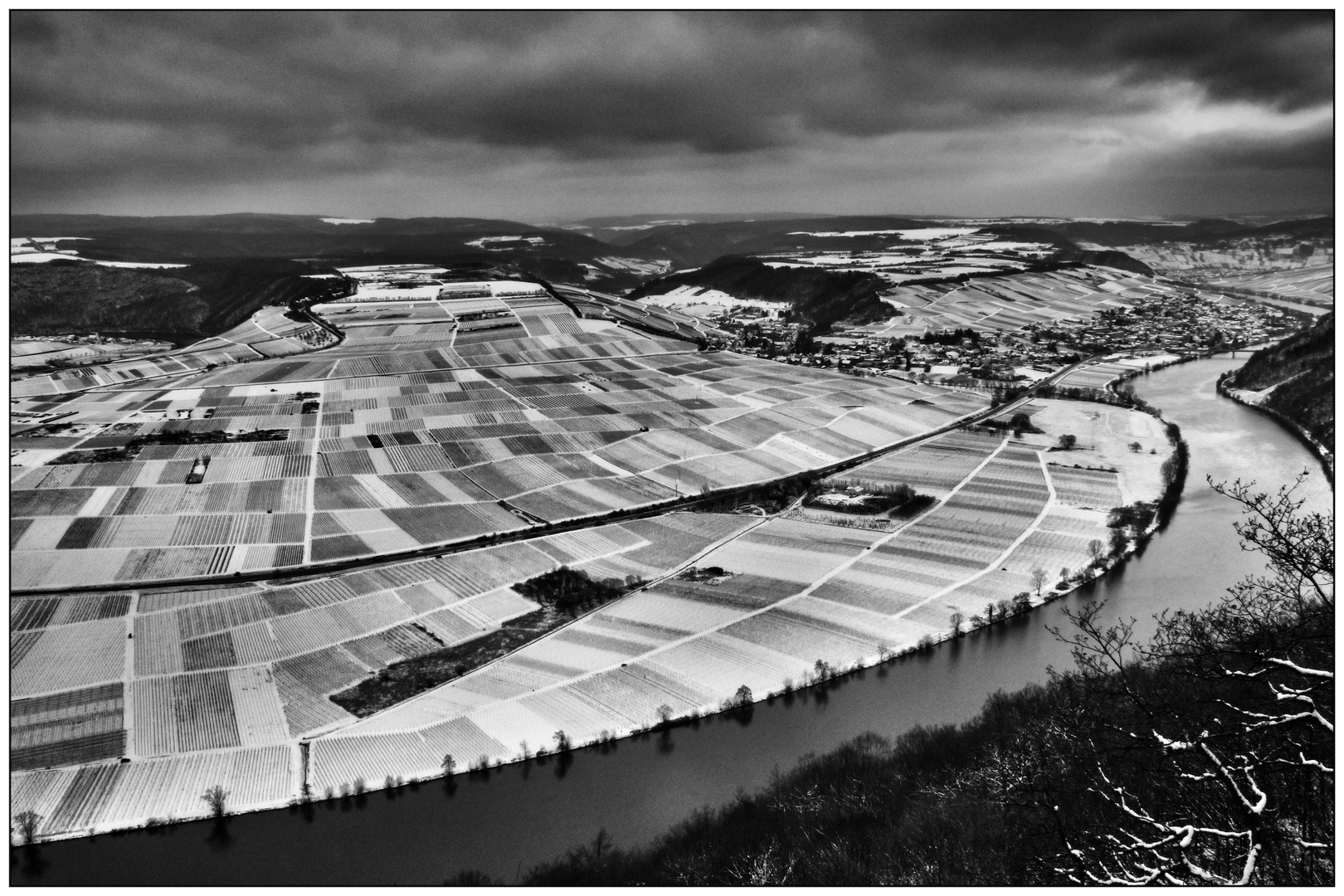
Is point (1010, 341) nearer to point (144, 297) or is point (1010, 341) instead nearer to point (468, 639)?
point (468, 639)

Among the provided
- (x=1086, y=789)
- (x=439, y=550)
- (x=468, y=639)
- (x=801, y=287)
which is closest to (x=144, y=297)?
(x=801, y=287)

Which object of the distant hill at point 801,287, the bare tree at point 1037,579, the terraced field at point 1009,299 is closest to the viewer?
the bare tree at point 1037,579

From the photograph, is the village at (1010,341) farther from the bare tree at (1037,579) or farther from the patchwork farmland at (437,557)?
the bare tree at (1037,579)

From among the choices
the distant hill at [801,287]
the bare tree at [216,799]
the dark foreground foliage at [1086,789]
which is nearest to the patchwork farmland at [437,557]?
the bare tree at [216,799]

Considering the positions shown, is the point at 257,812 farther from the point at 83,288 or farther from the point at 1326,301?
the point at 1326,301

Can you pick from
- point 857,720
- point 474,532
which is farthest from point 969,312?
point 857,720

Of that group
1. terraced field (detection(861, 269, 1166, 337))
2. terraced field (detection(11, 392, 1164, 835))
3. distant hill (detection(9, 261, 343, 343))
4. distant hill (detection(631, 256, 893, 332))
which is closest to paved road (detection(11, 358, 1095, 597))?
terraced field (detection(11, 392, 1164, 835))
